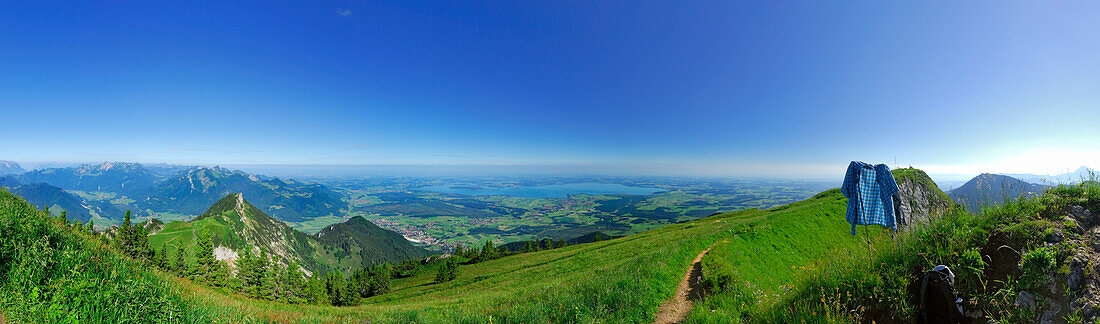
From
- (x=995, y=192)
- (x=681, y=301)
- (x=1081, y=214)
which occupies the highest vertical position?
(x=995, y=192)

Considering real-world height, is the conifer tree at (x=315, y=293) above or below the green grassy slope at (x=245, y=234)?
above

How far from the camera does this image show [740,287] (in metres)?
8.68

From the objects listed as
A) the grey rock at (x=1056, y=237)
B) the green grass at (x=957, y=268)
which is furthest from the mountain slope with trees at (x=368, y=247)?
the grey rock at (x=1056, y=237)

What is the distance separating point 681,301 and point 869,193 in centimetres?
546

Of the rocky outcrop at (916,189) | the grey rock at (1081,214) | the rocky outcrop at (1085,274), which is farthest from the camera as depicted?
the rocky outcrop at (916,189)

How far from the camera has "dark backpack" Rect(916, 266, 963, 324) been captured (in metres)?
4.30

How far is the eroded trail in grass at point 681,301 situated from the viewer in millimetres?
8195

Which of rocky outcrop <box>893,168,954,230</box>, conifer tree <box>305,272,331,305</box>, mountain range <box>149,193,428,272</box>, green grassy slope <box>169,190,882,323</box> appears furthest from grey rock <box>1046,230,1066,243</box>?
mountain range <box>149,193,428,272</box>

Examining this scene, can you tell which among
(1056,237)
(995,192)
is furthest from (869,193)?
(1056,237)

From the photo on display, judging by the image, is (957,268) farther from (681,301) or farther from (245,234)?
(245,234)

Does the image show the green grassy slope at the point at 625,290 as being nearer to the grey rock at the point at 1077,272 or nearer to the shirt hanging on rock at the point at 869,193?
the shirt hanging on rock at the point at 869,193

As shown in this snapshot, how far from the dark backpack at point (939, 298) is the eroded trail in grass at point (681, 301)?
426cm

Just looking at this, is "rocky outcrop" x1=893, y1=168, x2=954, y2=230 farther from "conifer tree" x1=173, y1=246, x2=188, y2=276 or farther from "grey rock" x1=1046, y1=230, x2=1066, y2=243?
"conifer tree" x1=173, y1=246, x2=188, y2=276

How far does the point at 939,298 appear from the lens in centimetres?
442
